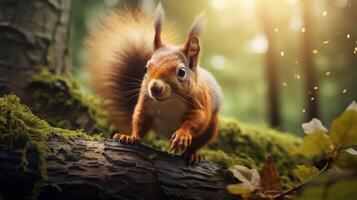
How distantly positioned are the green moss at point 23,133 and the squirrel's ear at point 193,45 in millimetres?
518

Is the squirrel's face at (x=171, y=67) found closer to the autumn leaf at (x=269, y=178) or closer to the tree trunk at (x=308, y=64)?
the autumn leaf at (x=269, y=178)

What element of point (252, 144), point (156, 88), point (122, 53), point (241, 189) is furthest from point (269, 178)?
point (252, 144)

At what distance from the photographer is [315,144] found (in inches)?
43.9

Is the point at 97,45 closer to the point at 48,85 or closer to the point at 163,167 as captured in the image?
the point at 48,85

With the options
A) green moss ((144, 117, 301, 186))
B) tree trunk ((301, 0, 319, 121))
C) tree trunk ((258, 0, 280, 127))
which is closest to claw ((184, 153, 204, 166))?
green moss ((144, 117, 301, 186))

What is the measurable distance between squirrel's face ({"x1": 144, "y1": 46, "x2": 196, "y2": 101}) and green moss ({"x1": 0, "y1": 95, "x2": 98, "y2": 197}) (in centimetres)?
31

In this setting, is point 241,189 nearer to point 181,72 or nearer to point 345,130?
point 345,130

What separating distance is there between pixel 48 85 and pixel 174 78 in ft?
2.88

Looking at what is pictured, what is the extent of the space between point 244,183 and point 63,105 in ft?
4.48

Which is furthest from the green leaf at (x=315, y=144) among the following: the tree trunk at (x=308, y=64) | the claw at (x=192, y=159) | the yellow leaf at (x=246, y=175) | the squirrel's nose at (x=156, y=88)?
the tree trunk at (x=308, y=64)

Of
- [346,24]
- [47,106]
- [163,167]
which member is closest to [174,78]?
[163,167]

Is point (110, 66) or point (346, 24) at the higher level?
point (346, 24)

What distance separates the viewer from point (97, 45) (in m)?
1.99

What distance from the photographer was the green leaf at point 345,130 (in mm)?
1019
